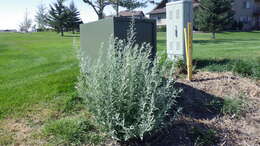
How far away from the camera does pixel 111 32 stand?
11.4 ft

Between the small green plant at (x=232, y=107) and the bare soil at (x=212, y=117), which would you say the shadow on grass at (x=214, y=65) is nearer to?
the bare soil at (x=212, y=117)

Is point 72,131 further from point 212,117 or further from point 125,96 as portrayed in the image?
point 212,117

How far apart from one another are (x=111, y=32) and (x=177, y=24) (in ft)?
6.40

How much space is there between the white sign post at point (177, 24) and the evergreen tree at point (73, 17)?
3193 cm

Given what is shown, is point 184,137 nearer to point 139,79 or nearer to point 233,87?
point 139,79

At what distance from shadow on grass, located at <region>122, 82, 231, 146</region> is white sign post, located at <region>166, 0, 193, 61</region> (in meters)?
1.21

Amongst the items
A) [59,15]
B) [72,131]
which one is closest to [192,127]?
[72,131]

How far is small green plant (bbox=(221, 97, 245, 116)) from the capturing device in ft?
11.1

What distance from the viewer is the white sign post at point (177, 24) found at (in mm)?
4781

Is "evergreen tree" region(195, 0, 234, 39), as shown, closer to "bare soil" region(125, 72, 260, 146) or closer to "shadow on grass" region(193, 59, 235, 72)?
"shadow on grass" region(193, 59, 235, 72)

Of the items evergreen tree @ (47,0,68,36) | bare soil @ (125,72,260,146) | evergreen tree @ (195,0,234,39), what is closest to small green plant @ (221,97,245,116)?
bare soil @ (125,72,260,146)

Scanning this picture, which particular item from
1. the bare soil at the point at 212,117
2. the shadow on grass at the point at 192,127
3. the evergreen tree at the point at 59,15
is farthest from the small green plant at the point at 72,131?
the evergreen tree at the point at 59,15

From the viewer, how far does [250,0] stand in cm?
3447

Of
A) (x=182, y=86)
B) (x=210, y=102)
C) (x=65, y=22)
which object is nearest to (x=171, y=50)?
(x=182, y=86)
